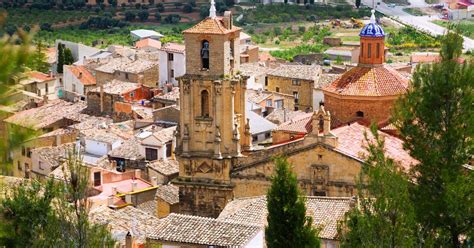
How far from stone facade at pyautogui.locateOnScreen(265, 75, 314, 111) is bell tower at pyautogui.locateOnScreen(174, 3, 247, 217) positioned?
22.1 meters

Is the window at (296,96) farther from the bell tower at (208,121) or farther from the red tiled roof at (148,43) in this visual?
the bell tower at (208,121)

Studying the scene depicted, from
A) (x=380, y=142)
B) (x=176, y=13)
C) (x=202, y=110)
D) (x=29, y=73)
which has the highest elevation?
(x=29, y=73)

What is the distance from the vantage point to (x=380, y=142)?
18.8 meters

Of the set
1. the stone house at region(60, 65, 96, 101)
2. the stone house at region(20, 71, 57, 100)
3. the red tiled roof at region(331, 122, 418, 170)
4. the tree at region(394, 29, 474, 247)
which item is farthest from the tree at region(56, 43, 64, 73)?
the tree at region(394, 29, 474, 247)

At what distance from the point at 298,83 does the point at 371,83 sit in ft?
69.0

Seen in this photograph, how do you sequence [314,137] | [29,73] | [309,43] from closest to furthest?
1. [29,73]
2. [314,137]
3. [309,43]

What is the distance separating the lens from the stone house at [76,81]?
190ft

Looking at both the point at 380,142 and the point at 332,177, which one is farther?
the point at 332,177

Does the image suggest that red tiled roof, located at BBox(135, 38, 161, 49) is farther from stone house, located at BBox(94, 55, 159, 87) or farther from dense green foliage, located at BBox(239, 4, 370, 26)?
dense green foliage, located at BBox(239, 4, 370, 26)

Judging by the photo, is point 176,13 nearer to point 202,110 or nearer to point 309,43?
point 309,43

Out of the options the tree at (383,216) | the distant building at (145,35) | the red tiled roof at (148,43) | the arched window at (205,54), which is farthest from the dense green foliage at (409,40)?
the tree at (383,216)

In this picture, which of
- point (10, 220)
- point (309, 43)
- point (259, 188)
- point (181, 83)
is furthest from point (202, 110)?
point (309, 43)

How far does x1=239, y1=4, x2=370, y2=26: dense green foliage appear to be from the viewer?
103312mm

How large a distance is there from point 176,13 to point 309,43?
2751cm
